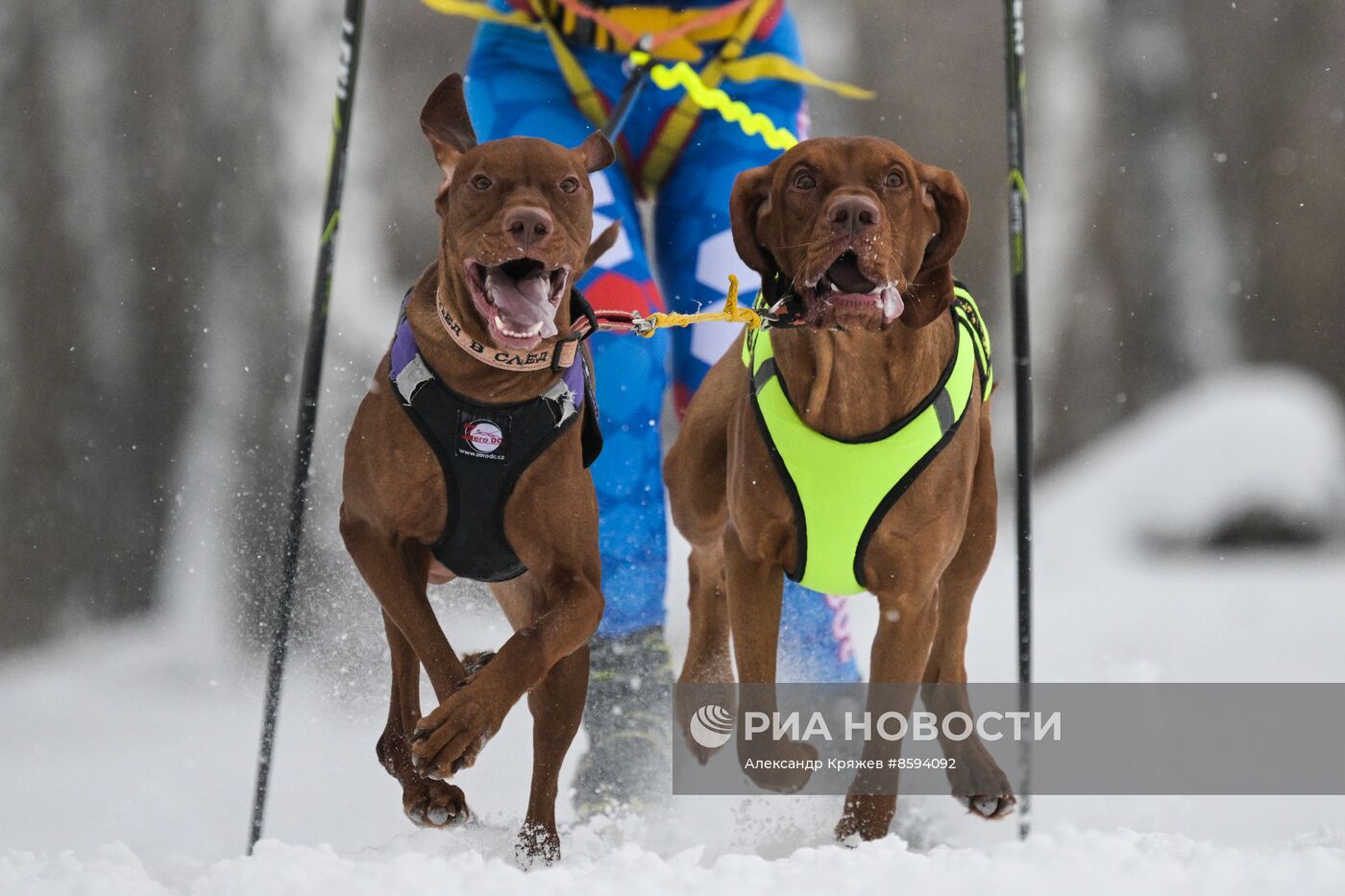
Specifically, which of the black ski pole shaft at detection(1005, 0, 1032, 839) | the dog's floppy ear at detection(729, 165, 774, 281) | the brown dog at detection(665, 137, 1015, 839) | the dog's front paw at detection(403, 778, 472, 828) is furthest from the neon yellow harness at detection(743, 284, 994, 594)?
the dog's front paw at detection(403, 778, 472, 828)

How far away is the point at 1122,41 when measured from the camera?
297 inches

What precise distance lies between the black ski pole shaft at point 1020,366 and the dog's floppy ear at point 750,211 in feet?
2.94

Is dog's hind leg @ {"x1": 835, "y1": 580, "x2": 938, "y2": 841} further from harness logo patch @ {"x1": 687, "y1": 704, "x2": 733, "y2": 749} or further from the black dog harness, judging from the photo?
the black dog harness

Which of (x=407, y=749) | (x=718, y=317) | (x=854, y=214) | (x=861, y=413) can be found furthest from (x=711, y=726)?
(x=854, y=214)

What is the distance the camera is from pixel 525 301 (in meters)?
2.45

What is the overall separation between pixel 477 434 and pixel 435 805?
1.94 feet

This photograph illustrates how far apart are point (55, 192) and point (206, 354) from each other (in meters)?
0.76

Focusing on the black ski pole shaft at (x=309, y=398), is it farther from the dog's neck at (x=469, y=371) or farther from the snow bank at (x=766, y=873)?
the dog's neck at (x=469, y=371)

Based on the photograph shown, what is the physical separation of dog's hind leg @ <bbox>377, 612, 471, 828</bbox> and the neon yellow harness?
70 centimetres

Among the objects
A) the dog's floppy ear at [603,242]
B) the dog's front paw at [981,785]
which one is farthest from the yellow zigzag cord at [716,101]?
the dog's front paw at [981,785]

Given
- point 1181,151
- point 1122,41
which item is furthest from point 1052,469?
point 1122,41

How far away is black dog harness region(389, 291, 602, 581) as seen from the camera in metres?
2.65

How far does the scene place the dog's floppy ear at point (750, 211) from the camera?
A: 2.57 metres

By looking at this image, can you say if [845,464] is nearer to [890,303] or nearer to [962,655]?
[890,303]
